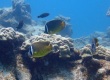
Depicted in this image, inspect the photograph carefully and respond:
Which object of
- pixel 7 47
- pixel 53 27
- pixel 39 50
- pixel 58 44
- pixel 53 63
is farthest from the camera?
pixel 58 44

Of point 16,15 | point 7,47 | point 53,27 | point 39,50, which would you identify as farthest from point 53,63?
point 16,15

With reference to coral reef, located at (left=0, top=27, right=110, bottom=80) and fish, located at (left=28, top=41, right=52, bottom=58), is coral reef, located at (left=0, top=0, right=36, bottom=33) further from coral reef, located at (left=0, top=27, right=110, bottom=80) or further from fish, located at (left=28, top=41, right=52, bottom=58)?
fish, located at (left=28, top=41, right=52, bottom=58)

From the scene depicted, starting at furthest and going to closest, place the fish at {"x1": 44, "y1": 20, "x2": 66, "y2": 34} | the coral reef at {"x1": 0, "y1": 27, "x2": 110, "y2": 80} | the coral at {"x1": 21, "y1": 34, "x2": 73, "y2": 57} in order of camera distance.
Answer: the coral at {"x1": 21, "y1": 34, "x2": 73, "y2": 57} → the coral reef at {"x1": 0, "y1": 27, "x2": 110, "y2": 80} → the fish at {"x1": 44, "y1": 20, "x2": 66, "y2": 34}

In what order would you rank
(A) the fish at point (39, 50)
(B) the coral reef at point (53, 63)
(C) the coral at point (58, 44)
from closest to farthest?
(A) the fish at point (39, 50) → (B) the coral reef at point (53, 63) → (C) the coral at point (58, 44)

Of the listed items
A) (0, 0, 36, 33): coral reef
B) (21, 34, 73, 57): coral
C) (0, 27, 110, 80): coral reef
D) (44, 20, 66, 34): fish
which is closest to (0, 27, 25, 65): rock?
(0, 27, 110, 80): coral reef

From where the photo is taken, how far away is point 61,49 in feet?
23.1

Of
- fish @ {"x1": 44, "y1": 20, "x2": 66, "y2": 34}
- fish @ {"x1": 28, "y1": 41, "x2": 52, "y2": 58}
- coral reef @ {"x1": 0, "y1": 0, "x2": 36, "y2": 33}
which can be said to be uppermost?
coral reef @ {"x1": 0, "y1": 0, "x2": 36, "y2": 33}

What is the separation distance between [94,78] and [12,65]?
2.56 meters

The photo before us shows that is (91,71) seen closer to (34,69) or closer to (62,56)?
(62,56)

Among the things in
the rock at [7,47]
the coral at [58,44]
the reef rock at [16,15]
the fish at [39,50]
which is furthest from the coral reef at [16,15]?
the fish at [39,50]

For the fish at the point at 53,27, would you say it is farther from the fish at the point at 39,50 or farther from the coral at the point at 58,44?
the coral at the point at 58,44

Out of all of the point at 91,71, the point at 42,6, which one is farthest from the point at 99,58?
the point at 42,6

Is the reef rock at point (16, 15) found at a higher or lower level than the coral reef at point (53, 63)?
higher

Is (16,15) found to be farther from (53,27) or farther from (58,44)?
(53,27)
